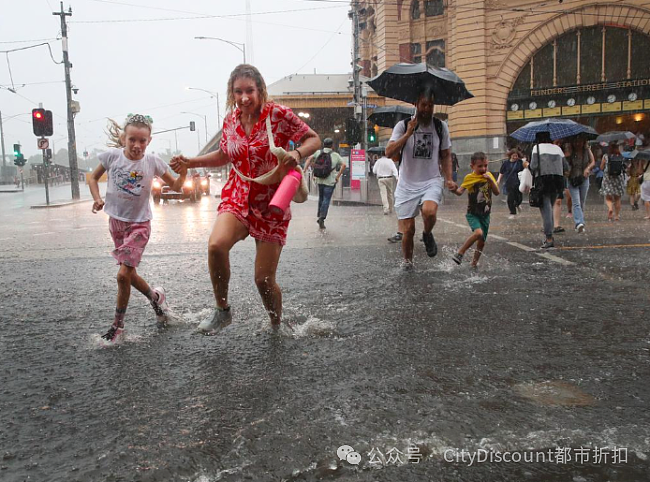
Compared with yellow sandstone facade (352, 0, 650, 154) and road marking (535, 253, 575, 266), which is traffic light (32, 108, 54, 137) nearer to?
yellow sandstone facade (352, 0, 650, 154)

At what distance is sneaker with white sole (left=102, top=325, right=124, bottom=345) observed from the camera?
3.84 metres

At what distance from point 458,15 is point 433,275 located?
97.0 feet

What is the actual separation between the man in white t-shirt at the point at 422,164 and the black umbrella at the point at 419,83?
1.15 ft

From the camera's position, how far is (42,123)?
77.3ft

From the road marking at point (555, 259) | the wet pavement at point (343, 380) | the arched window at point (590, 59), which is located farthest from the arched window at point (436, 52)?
the wet pavement at point (343, 380)

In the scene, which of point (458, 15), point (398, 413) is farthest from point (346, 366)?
point (458, 15)

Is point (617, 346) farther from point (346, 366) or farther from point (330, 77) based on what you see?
point (330, 77)

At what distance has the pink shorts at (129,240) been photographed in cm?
408

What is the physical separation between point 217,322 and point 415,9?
121 feet

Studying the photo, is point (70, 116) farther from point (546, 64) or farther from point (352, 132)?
point (546, 64)

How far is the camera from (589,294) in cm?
512

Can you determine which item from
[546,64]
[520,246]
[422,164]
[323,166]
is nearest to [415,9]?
[546,64]

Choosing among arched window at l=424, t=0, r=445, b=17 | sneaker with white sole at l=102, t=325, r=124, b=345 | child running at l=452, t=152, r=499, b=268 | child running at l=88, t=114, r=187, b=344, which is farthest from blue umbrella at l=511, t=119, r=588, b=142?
arched window at l=424, t=0, r=445, b=17

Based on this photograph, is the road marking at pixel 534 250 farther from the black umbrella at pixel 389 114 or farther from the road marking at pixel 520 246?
the black umbrella at pixel 389 114
